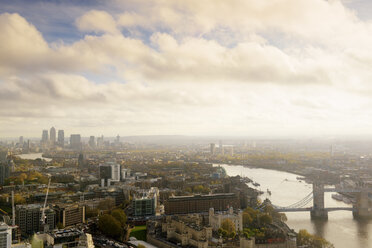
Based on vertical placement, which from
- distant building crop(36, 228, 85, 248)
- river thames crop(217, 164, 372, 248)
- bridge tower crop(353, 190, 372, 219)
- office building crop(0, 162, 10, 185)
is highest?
office building crop(0, 162, 10, 185)

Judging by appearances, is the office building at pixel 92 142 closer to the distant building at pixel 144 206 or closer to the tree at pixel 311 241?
the distant building at pixel 144 206

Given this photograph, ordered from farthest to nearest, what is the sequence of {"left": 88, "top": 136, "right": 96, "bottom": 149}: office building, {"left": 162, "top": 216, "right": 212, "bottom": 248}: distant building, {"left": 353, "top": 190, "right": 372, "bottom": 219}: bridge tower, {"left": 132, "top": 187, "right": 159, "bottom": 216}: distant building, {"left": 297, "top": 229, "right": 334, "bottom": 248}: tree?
1. {"left": 88, "top": 136, "right": 96, "bottom": 149}: office building
2. {"left": 353, "top": 190, "right": 372, "bottom": 219}: bridge tower
3. {"left": 132, "top": 187, "right": 159, "bottom": 216}: distant building
4. {"left": 162, "top": 216, "right": 212, "bottom": 248}: distant building
5. {"left": 297, "top": 229, "right": 334, "bottom": 248}: tree

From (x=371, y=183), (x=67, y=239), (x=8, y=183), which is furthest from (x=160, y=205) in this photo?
(x=371, y=183)

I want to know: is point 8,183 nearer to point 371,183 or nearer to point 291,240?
point 291,240

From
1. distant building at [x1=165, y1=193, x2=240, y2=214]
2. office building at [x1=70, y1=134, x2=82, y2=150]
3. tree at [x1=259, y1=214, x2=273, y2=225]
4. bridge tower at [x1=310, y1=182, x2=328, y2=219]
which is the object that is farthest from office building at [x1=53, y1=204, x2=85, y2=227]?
office building at [x1=70, y1=134, x2=82, y2=150]

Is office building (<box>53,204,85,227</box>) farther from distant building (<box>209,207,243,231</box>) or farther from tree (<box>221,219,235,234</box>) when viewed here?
tree (<box>221,219,235,234</box>)

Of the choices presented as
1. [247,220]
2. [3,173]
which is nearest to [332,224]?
[247,220]

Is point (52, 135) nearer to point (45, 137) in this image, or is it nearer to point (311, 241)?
point (45, 137)
